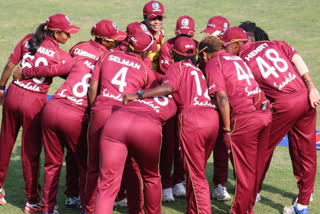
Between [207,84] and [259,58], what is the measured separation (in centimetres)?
81

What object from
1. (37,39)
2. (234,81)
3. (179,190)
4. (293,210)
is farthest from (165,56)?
(293,210)

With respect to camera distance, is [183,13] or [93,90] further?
[183,13]

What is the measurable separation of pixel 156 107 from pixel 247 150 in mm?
1153

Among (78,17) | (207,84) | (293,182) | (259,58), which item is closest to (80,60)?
(207,84)

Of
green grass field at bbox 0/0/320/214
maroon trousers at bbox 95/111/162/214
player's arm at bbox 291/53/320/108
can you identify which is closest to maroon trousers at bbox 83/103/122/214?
maroon trousers at bbox 95/111/162/214

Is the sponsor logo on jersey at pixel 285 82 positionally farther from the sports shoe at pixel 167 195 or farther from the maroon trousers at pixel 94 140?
the sports shoe at pixel 167 195

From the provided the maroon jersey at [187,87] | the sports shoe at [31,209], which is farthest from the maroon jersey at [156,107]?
the sports shoe at [31,209]

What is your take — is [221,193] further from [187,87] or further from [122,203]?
[187,87]

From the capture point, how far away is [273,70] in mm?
6809

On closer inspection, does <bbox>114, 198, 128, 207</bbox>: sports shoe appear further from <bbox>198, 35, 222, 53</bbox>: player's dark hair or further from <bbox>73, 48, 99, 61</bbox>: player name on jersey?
<bbox>198, 35, 222, 53</bbox>: player's dark hair

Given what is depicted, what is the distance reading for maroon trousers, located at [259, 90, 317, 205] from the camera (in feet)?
22.4

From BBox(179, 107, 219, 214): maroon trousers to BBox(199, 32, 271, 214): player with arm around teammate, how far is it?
185 mm

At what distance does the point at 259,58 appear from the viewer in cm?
687

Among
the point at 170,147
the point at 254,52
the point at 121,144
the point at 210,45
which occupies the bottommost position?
the point at 170,147
